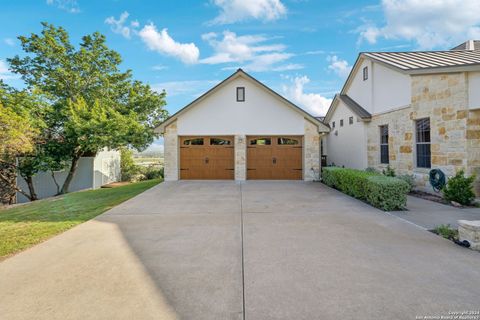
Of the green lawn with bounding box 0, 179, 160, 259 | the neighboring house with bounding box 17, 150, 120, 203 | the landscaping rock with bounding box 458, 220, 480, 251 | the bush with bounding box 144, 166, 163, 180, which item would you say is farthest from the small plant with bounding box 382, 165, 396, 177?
the neighboring house with bounding box 17, 150, 120, 203

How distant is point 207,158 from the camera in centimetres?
1420

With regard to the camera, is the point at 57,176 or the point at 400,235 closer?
the point at 400,235

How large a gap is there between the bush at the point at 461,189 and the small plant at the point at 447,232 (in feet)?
9.91

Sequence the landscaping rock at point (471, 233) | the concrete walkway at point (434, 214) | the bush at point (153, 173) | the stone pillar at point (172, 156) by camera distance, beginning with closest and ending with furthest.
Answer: the landscaping rock at point (471, 233), the concrete walkway at point (434, 214), the stone pillar at point (172, 156), the bush at point (153, 173)

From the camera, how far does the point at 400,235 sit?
5078 mm

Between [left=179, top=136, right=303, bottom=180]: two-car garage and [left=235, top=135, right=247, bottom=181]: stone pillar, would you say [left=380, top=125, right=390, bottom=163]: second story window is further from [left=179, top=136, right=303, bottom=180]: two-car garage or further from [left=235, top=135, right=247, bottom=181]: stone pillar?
[left=235, top=135, right=247, bottom=181]: stone pillar

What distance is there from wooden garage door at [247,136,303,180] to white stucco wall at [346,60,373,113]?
164 inches

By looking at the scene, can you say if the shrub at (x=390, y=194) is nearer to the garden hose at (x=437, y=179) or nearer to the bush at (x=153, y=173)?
the garden hose at (x=437, y=179)

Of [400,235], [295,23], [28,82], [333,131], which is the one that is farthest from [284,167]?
[28,82]

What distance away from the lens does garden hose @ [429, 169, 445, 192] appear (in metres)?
8.68

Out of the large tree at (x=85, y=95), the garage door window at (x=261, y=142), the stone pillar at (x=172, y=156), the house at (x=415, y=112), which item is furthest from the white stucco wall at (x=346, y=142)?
the large tree at (x=85, y=95)

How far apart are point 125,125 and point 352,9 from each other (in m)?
13.9

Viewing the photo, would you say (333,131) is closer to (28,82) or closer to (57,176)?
(57,176)

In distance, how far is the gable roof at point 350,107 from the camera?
13.4 metres
